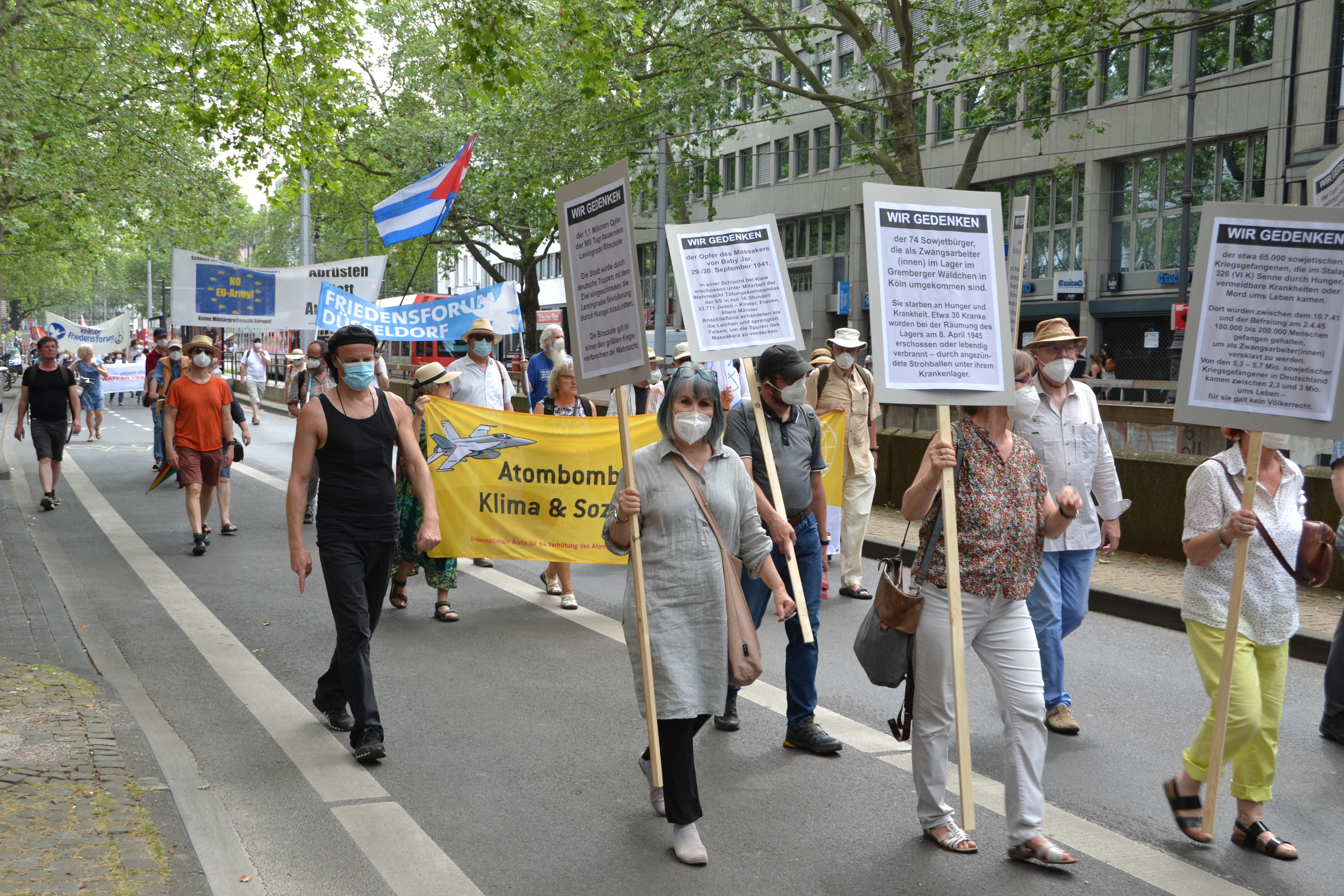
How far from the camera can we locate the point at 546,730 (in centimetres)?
588

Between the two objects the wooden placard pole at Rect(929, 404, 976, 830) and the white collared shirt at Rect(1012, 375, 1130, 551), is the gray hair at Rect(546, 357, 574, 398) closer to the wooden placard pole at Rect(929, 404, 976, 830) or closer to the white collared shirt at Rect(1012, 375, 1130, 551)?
the white collared shirt at Rect(1012, 375, 1130, 551)

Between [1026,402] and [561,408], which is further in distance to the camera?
[561,408]

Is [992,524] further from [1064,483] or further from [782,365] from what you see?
[1064,483]

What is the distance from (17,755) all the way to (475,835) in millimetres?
1979

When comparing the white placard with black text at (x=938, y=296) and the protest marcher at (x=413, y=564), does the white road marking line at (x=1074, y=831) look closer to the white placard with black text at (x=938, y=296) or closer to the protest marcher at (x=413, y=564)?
the white placard with black text at (x=938, y=296)

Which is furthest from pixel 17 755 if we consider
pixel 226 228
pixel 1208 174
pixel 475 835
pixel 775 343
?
pixel 1208 174

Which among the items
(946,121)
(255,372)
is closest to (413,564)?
(255,372)

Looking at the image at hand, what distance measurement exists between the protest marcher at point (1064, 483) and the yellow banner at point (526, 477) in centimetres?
315

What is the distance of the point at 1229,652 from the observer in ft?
13.9

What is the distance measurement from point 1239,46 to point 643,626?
30.7 meters

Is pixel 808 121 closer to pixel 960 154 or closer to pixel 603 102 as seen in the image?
pixel 960 154

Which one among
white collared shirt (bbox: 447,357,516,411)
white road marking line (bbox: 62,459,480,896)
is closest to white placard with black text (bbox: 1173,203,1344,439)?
white road marking line (bbox: 62,459,480,896)

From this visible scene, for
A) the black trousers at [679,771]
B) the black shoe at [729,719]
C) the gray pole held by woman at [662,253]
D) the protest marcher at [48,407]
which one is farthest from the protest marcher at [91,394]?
the black trousers at [679,771]

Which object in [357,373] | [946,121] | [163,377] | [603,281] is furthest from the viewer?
[946,121]
